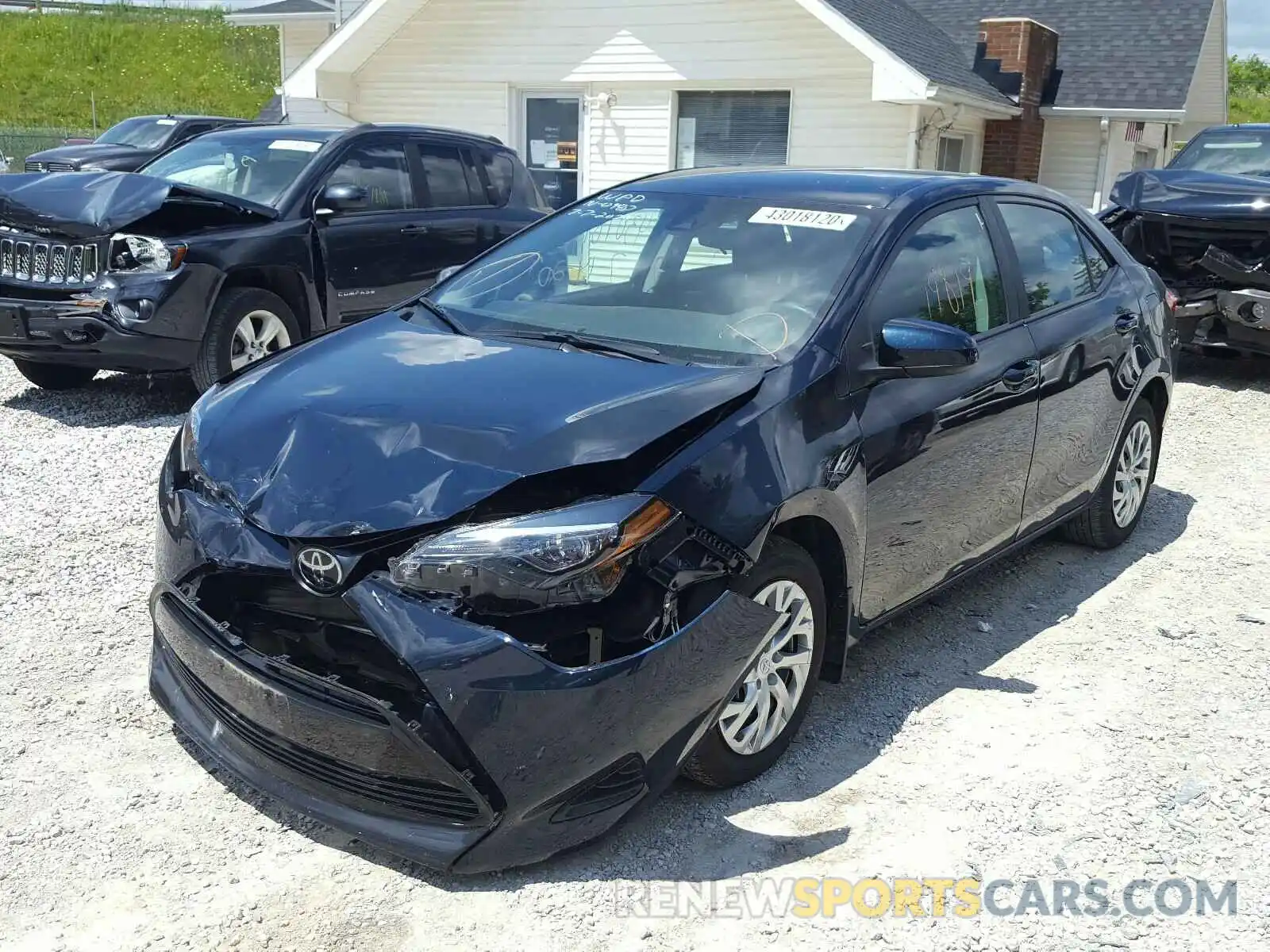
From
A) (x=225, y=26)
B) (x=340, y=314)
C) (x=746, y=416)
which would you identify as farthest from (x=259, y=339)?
(x=225, y=26)

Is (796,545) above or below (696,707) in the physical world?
above

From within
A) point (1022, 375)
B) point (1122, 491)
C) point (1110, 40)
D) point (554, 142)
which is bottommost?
point (1122, 491)

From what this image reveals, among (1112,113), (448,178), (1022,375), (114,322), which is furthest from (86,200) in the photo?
(1112,113)

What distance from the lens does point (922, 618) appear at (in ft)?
15.5

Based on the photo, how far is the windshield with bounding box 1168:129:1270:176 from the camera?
36.3ft

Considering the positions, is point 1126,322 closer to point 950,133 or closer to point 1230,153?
point 1230,153

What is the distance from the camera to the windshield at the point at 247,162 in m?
7.73

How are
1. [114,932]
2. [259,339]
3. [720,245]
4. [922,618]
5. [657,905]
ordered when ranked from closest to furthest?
[114,932] → [657,905] → [720,245] → [922,618] → [259,339]

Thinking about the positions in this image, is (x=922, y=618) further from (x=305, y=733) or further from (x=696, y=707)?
(x=305, y=733)

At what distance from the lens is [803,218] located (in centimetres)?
398

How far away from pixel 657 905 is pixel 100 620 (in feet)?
8.21

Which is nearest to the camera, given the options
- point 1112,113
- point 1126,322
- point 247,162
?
point 1126,322

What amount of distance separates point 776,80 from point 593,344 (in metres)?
11.0

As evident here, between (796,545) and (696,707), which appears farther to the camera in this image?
(796,545)
